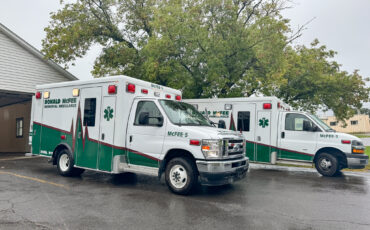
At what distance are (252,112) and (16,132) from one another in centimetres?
1657

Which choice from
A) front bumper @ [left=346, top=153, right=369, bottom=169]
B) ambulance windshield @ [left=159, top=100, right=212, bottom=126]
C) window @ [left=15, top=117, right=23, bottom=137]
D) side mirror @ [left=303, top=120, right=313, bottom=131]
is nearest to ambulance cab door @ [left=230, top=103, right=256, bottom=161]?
side mirror @ [left=303, top=120, right=313, bottom=131]

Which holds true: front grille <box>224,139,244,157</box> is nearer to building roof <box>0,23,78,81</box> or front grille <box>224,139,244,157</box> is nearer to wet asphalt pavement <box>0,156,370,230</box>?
wet asphalt pavement <box>0,156,370,230</box>

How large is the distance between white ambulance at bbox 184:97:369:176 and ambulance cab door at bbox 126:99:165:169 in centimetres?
264

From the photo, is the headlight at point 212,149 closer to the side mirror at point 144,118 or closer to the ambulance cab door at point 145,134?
the ambulance cab door at point 145,134

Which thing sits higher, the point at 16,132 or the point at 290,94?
the point at 290,94

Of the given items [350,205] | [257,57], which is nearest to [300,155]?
[350,205]

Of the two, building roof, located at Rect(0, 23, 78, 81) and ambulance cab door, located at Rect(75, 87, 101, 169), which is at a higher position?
building roof, located at Rect(0, 23, 78, 81)

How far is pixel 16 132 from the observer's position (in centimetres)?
1967

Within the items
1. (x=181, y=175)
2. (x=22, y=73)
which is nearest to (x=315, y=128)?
(x=181, y=175)

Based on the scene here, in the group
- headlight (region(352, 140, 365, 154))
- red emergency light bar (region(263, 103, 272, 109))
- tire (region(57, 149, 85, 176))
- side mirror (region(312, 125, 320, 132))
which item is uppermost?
red emergency light bar (region(263, 103, 272, 109))

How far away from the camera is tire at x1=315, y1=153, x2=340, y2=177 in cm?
945

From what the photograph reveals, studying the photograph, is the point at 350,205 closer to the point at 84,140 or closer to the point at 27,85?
the point at 84,140

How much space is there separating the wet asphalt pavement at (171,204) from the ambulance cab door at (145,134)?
769mm

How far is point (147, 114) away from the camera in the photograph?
6.60m
